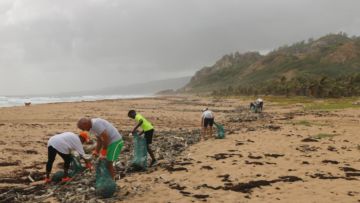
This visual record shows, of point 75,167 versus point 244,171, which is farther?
point 244,171

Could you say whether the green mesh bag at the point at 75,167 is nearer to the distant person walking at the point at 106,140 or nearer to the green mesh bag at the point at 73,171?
the green mesh bag at the point at 73,171

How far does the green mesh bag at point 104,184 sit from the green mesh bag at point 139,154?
9.26ft

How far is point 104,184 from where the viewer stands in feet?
33.0

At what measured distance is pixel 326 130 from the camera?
2284cm

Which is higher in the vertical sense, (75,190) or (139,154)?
(139,154)

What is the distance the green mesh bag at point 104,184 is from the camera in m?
10.0

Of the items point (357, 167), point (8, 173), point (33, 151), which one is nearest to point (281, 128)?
point (357, 167)

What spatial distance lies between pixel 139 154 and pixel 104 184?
3.30 meters

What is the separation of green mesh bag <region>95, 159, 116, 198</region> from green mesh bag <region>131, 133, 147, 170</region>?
282cm

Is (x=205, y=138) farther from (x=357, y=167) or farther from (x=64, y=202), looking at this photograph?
(x=64, y=202)

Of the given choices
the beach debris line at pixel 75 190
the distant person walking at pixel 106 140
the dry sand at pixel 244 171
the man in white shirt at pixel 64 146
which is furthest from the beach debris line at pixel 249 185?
the man in white shirt at pixel 64 146

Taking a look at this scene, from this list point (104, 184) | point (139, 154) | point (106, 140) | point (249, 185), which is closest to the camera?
point (104, 184)

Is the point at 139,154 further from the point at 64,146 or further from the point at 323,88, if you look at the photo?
the point at 323,88

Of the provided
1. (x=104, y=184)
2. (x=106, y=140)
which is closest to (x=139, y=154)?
(x=106, y=140)
